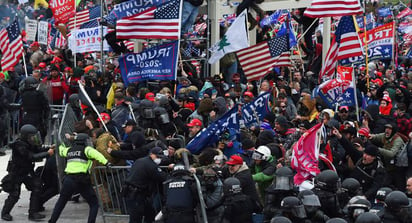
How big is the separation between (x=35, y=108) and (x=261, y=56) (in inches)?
186

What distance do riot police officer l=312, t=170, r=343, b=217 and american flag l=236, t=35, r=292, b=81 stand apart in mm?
7187

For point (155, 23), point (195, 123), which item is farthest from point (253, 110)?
point (155, 23)

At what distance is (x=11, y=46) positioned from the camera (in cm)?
2148

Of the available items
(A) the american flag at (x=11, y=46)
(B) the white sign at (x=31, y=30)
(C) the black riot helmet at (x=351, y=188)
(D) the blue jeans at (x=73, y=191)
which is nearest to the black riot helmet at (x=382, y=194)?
(C) the black riot helmet at (x=351, y=188)

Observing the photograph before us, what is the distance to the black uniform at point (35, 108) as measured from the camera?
18.7 meters

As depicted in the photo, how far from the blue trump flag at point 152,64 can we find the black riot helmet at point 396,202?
729 centimetres

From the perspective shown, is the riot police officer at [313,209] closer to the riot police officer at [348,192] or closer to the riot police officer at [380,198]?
the riot police officer at [348,192]

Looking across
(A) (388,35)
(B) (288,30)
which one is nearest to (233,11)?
(B) (288,30)

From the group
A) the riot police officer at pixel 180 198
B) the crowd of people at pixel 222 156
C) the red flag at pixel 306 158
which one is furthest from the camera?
the red flag at pixel 306 158

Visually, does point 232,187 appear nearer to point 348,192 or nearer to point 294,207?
point 294,207

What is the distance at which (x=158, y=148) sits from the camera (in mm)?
13766

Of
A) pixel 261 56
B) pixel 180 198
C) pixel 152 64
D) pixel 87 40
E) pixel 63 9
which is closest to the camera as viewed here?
pixel 180 198

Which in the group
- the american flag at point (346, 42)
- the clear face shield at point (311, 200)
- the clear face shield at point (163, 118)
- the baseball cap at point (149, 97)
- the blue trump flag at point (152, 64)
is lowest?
the clear face shield at point (311, 200)

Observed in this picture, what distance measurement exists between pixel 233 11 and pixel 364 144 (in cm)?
877
